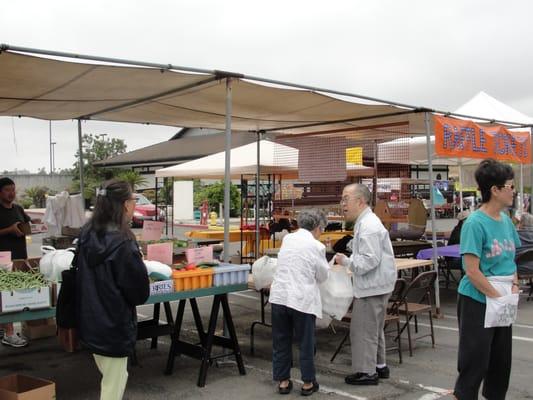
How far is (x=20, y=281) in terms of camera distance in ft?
11.8

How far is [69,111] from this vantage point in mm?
6102

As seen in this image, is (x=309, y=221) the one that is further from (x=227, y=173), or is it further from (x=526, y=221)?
(x=526, y=221)

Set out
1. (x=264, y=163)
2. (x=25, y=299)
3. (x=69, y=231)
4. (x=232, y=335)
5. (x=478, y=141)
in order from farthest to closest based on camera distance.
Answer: (x=264, y=163) → (x=478, y=141) → (x=69, y=231) → (x=232, y=335) → (x=25, y=299)

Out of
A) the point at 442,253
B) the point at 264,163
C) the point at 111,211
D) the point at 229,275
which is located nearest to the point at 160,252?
the point at 229,275

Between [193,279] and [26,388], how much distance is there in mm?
1331

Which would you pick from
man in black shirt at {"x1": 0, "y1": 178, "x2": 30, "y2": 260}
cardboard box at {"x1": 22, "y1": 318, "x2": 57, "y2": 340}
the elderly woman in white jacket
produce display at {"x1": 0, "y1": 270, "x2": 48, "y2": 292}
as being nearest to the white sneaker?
cardboard box at {"x1": 22, "y1": 318, "x2": 57, "y2": 340}

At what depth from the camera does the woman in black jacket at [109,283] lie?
2938mm

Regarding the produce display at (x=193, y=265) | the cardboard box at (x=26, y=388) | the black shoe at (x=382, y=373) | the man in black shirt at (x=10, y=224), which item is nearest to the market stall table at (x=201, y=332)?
the produce display at (x=193, y=265)

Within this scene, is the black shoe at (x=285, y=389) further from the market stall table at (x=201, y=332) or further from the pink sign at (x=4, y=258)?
the pink sign at (x=4, y=258)

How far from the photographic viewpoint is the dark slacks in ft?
9.91

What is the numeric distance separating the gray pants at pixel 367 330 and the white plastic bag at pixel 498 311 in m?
1.31

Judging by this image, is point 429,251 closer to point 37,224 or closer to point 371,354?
point 371,354

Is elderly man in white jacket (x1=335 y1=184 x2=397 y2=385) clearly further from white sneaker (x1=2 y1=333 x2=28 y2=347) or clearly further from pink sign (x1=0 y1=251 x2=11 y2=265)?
white sneaker (x1=2 y1=333 x2=28 y2=347)

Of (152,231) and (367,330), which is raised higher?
(152,231)
